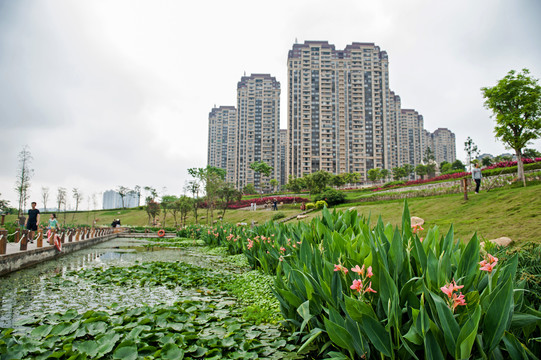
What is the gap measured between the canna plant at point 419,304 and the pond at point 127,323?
2.19 feet

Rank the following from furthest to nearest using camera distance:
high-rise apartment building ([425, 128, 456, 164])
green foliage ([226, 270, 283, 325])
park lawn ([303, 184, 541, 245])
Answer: high-rise apartment building ([425, 128, 456, 164]) → park lawn ([303, 184, 541, 245]) → green foliage ([226, 270, 283, 325])

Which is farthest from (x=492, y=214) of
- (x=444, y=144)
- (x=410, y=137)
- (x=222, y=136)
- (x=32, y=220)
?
(x=444, y=144)

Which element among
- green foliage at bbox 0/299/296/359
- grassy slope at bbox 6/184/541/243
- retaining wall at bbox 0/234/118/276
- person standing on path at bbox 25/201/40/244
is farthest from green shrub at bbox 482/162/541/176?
person standing on path at bbox 25/201/40/244

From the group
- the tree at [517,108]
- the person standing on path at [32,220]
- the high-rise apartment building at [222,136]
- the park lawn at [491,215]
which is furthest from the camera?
the high-rise apartment building at [222,136]

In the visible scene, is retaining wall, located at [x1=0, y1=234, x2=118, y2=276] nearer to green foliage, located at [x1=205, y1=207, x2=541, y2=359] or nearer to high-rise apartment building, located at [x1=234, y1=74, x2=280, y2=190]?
green foliage, located at [x1=205, y1=207, x2=541, y2=359]

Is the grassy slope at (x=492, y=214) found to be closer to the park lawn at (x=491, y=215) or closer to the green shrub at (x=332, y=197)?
the park lawn at (x=491, y=215)

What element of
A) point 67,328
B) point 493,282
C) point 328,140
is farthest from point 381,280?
point 328,140

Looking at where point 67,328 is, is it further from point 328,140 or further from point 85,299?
point 328,140

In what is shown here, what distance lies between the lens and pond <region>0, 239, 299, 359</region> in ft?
7.26

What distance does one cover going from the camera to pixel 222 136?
103 m

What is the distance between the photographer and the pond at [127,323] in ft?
7.26

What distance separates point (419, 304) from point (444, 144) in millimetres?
133124

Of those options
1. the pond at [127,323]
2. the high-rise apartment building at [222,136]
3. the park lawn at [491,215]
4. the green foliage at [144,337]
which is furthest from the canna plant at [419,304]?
the high-rise apartment building at [222,136]

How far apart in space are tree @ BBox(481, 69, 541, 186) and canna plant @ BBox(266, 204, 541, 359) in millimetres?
18620
